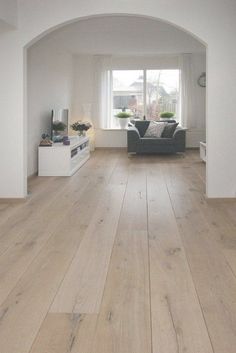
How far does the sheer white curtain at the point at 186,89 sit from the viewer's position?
11.4m

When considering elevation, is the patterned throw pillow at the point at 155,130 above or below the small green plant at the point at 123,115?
below

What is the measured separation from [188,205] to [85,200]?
4.02ft

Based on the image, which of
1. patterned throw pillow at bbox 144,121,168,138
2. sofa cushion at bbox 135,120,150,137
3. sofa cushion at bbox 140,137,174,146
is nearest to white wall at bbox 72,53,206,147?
sofa cushion at bbox 135,120,150,137

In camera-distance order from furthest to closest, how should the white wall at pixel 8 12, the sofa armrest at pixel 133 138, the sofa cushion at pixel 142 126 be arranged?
1. the sofa cushion at pixel 142 126
2. the sofa armrest at pixel 133 138
3. the white wall at pixel 8 12

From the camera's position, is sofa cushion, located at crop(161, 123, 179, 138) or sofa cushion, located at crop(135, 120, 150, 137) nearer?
sofa cushion, located at crop(161, 123, 179, 138)

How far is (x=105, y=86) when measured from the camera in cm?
1168

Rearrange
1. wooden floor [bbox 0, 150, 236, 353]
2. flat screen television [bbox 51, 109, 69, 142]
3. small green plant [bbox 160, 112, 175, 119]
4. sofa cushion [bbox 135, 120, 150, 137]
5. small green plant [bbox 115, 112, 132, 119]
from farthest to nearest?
small green plant [bbox 115, 112, 132, 119], small green plant [bbox 160, 112, 175, 119], sofa cushion [bbox 135, 120, 150, 137], flat screen television [bbox 51, 109, 69, 142], wooden floor [bbox 0, 150, 236, 353]

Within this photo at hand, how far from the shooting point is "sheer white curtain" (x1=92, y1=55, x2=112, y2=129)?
37.8 ft

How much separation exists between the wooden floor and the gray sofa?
14.3 ft

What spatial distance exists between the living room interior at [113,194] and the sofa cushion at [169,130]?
0.24 feet

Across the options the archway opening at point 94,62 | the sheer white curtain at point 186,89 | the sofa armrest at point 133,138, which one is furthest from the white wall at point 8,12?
the sheer white curtain at point 186,89

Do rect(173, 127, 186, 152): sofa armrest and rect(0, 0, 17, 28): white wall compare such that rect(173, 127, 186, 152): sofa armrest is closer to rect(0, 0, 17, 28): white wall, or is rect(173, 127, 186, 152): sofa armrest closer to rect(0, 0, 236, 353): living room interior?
rect(0, 0, 236, 353): living room interior

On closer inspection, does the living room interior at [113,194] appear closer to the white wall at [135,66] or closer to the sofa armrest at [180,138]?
the white wall at [135,66]

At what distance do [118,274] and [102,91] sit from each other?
9.26m
